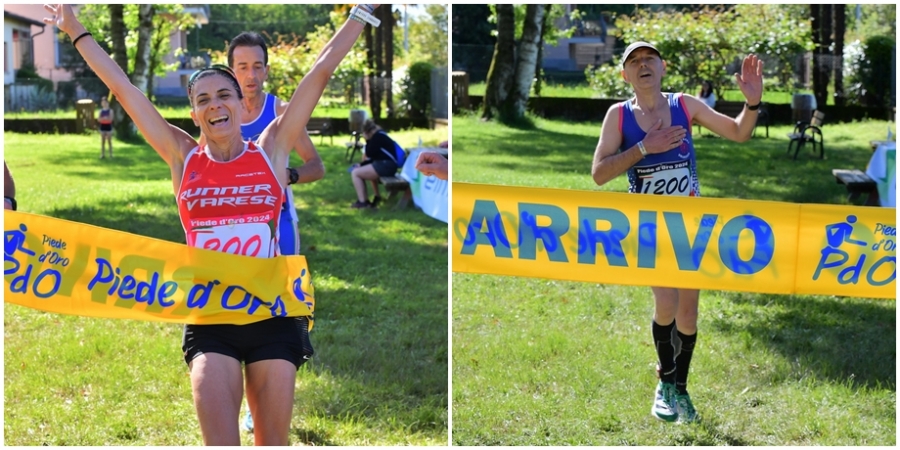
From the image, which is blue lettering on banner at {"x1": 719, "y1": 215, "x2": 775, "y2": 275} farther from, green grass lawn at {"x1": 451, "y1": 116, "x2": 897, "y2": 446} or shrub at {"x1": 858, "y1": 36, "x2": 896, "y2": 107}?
shrub at {"x1": 858, "y1": 36, "x2": 896, "y2": 107}

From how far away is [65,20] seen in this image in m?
3.91

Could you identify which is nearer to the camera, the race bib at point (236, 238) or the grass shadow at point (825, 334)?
the race bib at point (236, 238)

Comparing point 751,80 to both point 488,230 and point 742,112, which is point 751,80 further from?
point 488,230

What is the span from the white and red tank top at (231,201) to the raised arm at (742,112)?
7.97ft

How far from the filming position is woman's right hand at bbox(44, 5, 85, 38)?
3.87m

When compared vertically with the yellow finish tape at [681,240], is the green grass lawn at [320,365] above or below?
below

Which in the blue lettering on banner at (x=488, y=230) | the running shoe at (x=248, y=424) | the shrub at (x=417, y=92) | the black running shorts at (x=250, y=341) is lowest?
the running shoe at (x=248, y=424)

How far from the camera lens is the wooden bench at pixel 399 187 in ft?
45.0

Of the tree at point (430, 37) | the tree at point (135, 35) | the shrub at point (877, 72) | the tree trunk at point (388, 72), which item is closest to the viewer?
the tree at point (135, 35)

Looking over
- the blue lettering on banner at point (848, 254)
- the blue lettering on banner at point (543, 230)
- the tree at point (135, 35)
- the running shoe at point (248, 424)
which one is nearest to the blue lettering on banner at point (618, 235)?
the blue lettering on banner at point (543, 230)

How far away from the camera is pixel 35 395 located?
225 inches

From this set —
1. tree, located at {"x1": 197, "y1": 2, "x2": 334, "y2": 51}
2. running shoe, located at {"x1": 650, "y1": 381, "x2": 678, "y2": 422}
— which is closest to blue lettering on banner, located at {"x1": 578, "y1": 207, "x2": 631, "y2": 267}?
running shoe, located at {"x1": 650, "y1": 381, "x2": 678, "y2": 422}

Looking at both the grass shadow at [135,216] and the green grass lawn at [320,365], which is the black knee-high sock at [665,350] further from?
the grass shadow at [135,216]

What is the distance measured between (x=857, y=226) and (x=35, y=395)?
4533 millimetres
